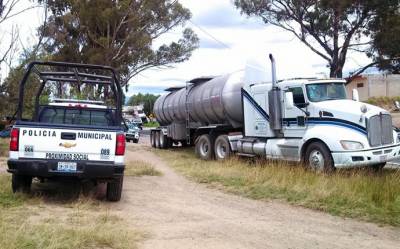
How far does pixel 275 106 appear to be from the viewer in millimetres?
16812

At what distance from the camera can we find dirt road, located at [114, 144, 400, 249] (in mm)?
7367

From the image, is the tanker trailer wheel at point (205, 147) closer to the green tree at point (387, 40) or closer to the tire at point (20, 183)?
the tire at point (20, 183)

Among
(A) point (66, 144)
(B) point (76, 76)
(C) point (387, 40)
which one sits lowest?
(A) point (66, 144)

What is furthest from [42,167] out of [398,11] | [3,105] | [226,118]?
[398,11]

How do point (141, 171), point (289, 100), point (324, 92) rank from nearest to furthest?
point (141, 171), point (324, 92), point (289, 100)

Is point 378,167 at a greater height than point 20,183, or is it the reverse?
point 378,167

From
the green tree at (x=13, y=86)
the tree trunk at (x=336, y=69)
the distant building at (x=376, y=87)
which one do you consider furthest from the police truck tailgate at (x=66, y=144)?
the distant building at (x=376, y=87)

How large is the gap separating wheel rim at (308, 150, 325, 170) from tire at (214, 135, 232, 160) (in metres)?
4.89

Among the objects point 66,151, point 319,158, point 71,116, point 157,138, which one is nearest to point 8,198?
point 66,151

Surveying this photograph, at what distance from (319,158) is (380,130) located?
5.52 ft

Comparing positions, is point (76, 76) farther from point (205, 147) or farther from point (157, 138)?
point (157, 138)

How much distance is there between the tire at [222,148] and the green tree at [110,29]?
624 inches

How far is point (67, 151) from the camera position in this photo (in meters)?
9.66

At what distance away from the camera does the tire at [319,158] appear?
1426 cm
